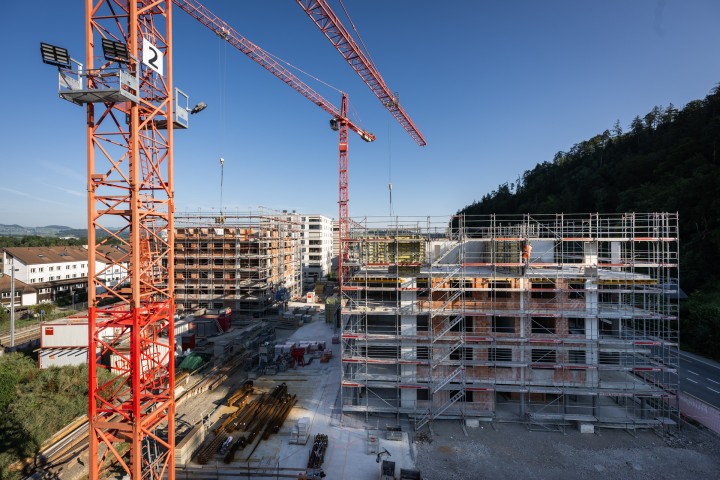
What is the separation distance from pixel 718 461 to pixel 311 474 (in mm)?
15850

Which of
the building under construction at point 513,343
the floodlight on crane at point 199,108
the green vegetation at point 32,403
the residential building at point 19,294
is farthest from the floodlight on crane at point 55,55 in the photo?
the residential building at point 19,294

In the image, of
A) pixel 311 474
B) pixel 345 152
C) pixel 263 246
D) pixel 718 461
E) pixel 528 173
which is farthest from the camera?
pixel 528 173

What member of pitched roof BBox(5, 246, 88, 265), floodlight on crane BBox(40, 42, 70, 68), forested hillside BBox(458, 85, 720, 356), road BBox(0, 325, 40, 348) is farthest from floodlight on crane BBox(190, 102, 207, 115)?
pitched roof BBox(5, 246, 88, 265)

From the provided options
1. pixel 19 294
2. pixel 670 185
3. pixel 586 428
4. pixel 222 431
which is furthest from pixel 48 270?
pixel 670 185

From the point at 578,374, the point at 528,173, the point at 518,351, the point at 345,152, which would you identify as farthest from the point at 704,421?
the point at 528,173

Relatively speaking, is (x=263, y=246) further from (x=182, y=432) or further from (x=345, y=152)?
(x=182, y=432)

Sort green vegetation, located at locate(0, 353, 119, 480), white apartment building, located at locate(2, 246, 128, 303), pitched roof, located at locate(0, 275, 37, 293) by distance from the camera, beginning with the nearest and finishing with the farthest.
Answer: green vegetation, located at locate(0, 353, 119, 480)
pitched roof, located at locate(0, 275, 37, 293)
white apartment building, located at locate(2, 246, 128, 303)

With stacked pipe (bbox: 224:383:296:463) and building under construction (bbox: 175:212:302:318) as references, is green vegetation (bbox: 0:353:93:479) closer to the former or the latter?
stacked pipe (bbox: 224:383:296:463)

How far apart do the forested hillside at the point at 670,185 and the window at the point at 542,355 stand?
18.0 m

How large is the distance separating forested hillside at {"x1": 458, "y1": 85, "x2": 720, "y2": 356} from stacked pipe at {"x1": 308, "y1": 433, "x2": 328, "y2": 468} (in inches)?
1132

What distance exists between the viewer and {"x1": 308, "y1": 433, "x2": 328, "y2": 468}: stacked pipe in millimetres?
13508

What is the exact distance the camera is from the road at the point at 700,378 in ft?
64.0

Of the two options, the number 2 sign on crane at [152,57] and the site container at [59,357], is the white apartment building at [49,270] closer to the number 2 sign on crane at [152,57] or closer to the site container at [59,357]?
the site container at [59,357]

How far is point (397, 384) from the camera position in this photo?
54.4ft
